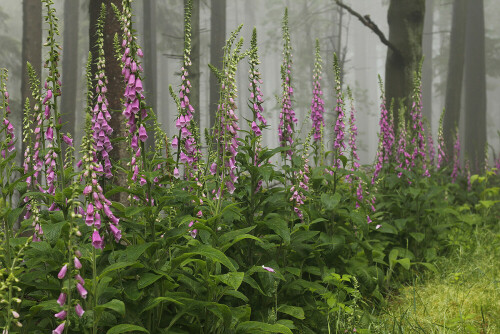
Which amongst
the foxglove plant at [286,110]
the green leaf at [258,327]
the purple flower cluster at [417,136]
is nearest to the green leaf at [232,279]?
the green leaf at [258,327]

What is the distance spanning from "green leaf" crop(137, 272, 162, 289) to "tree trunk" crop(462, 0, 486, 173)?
52.2 feet

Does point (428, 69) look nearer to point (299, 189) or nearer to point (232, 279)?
point (299, 189)

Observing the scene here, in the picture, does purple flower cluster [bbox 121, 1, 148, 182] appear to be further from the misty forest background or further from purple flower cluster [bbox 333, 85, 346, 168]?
purple flower cluster [bbox 333, 85, 346, 168]

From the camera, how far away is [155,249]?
121 inches

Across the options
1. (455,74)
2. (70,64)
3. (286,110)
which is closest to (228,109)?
(286,110)

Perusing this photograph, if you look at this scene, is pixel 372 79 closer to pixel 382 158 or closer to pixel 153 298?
pixel 382 158

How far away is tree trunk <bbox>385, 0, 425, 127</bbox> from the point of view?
954 cm

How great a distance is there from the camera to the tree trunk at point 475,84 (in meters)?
17.2

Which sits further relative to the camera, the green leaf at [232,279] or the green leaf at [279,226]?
the green leaf at [279,226]

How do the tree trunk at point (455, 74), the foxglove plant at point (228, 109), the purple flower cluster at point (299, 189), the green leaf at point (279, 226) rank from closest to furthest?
the foxglove plant at point (228, 109)
the green leaf at point (279, 226)
the purple flower cluster at point (299, 189)
the tree trunk at point (455, 74)

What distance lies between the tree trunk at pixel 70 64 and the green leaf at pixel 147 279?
13.9m

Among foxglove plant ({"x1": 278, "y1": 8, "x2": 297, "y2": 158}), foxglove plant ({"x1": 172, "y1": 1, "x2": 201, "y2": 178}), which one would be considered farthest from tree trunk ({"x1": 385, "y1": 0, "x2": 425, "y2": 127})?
foxglove plant ({"x1": 172, "y1": 1, "x2": 201, "y2": 178})

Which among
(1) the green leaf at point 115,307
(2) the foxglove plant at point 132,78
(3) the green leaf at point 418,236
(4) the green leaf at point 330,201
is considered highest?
(2) the foxglove plant at point 132,78

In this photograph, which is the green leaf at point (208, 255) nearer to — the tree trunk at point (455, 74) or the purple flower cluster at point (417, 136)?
the purple flower cluster at point (417, 136)
